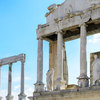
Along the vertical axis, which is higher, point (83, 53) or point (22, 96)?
point (83, 53)

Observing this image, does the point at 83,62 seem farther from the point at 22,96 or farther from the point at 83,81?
the point at 22,96

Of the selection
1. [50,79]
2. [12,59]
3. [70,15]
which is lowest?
[50,79]

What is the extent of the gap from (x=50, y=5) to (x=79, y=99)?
742 cm

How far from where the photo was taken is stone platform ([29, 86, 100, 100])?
1886cm

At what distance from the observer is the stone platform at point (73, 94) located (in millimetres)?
18859

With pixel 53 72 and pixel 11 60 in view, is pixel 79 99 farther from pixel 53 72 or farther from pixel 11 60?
pixel 11 60

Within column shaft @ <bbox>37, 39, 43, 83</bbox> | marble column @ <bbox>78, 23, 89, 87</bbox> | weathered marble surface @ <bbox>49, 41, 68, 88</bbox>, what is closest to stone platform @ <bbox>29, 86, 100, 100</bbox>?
marble column @ <bbox>78, 23, 89, 87</bbox>

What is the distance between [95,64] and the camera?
19.9 meters

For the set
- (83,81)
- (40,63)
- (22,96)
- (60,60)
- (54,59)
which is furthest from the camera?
(22,96)

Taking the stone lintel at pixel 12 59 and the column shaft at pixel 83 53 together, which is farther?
the stone lintel at pixel 12 59

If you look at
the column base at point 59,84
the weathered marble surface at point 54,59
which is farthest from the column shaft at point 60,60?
the weathered marble surface at point 54,59

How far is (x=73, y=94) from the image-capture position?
19.8m

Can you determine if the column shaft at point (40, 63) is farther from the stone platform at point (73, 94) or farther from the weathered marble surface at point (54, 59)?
the weathered marble surface at point (54, 59)

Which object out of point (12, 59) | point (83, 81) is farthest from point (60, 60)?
point (12, 59)
